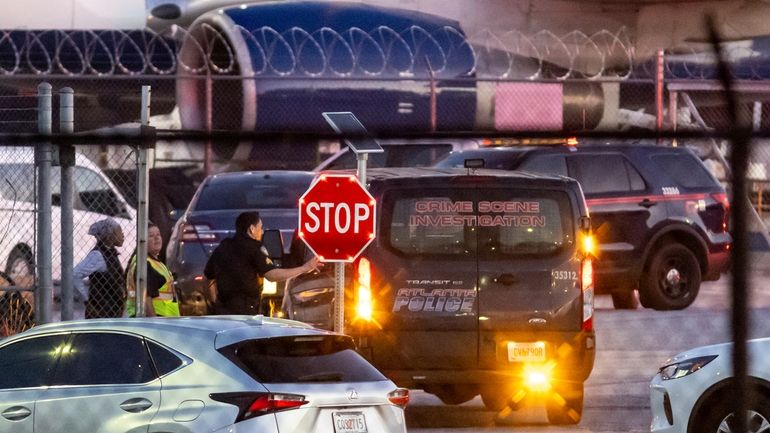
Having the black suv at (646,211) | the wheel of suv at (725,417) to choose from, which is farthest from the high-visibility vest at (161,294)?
the black suv at (646,211)

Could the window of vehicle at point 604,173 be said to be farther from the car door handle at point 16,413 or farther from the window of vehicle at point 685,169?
the car door handle at point 16,413

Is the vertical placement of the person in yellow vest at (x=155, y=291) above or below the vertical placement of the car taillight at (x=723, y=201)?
below

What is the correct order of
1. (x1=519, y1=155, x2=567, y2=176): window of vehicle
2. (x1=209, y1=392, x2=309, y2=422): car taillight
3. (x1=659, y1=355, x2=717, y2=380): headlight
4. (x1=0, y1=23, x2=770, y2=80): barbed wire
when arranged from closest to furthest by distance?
(x1=209, y1=392, x2=309, y2=422): car taillight → (x1=659, y1=355, x2=717, y2=380): headlight → (x1=519, y1=155, x2=567, y2=176): window of vehicle → (x1=0, y1=23, x2=770, y2=80): barbed wire

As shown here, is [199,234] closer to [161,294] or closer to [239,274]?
[239,274]

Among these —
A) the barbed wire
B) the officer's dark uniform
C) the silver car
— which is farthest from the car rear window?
the silver car

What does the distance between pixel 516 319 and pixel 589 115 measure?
12617 mm

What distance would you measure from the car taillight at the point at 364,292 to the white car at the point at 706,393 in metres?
2.24

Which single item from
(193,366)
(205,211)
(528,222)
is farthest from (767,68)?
(193,366)

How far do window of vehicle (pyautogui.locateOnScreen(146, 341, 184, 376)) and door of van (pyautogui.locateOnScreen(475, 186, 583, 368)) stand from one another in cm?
353

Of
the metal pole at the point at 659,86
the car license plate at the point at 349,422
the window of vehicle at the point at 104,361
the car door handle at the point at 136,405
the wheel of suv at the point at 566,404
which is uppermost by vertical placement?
the metal pole at the point at 659,86

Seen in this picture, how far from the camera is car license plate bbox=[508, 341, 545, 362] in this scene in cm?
1095

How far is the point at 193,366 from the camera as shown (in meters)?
7.70

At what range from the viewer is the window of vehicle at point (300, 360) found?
766 centimetres

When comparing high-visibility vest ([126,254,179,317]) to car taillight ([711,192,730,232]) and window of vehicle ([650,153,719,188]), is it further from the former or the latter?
car taillight ([711,192,730,232])
